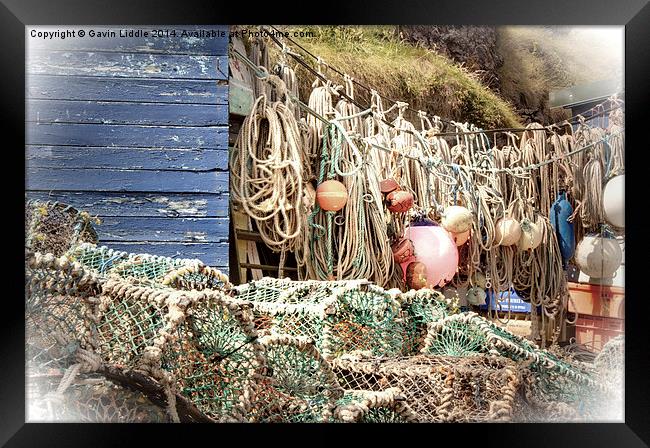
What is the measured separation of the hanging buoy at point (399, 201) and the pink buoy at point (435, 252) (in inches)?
7.0

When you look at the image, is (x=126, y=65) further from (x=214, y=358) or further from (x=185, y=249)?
(x=214, y=358)

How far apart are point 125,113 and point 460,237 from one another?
7.21ft

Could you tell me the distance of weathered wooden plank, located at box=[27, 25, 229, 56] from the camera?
4531 millimetres

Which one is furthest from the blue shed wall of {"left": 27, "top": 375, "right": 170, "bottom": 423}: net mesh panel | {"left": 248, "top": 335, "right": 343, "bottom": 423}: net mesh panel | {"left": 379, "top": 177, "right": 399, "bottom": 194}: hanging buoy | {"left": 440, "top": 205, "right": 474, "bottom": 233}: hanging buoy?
{"left": 440, "top": 205, "right": 474, "bottom": 233}: hanging buoy

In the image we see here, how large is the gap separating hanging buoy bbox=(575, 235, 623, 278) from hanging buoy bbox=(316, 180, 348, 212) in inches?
58.2

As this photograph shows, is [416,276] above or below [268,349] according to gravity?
above

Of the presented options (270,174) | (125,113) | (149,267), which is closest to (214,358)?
(149,267)

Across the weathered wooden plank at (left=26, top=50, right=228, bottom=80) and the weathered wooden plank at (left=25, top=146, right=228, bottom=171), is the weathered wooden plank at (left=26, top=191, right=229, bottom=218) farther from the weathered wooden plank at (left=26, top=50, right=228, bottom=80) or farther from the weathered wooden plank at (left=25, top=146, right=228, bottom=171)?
the weathered wooden plank at (left=26, top=50, right=228, bottom=80)

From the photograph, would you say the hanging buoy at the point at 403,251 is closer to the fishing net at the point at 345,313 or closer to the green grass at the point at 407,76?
the fishing net at the point at 345,313

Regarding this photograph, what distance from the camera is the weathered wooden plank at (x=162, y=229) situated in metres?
4.59

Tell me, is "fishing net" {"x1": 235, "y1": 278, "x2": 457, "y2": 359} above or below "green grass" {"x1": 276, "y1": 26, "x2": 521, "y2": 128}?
below

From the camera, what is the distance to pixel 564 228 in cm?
490

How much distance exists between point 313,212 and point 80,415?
1777 millimetres
